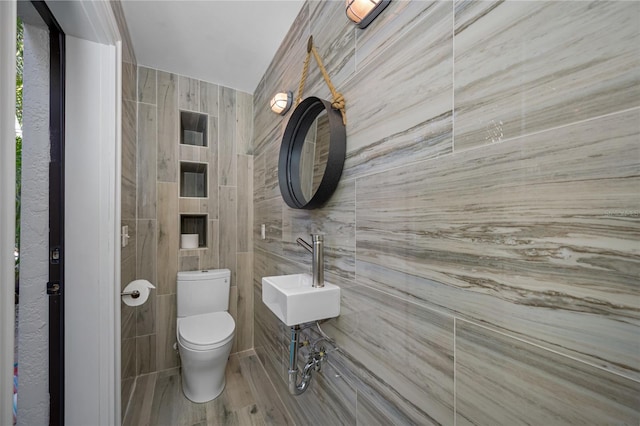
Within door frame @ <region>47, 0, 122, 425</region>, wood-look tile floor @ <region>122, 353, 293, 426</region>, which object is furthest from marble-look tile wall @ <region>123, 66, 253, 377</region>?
door frame @ <region>47, 0, 122, 425</region>

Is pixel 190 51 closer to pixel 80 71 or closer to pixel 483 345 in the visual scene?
pixel 80 71

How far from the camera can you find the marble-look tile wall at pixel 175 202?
208cm

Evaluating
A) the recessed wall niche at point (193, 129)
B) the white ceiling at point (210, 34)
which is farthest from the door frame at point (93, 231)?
the recessed wall niche at point (193, 129)

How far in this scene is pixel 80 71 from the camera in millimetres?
1189

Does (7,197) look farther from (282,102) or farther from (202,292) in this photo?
(202,292)

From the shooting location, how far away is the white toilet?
1.72m

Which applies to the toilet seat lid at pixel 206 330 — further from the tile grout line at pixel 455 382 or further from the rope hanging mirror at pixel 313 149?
the tile grout line at pixel 455 382

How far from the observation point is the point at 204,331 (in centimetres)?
184

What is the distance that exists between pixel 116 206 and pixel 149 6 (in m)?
1.16

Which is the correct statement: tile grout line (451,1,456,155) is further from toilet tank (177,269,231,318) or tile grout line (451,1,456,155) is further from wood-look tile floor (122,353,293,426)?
toilet tank (177,269,231,318)

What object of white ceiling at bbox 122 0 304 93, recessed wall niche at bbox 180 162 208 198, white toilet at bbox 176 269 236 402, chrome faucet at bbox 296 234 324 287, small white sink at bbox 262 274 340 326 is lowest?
white toilet at bbox 176 269 236 402

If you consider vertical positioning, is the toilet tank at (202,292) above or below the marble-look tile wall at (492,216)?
below

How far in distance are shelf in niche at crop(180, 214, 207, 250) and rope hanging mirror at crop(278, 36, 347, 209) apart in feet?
3.78

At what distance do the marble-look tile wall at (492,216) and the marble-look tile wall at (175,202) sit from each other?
5.01 ft
